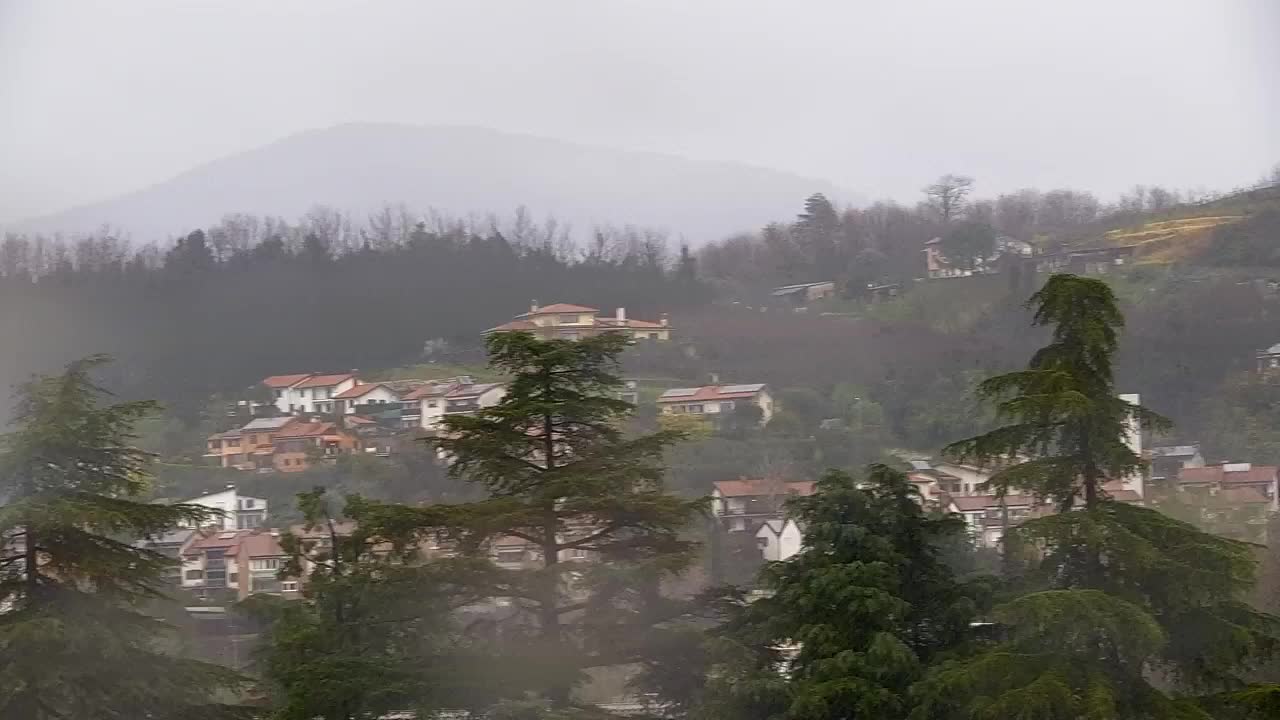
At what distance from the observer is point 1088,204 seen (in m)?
15.7

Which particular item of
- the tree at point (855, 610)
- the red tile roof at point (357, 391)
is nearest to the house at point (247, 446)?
the red tile roof at point (357, 391)

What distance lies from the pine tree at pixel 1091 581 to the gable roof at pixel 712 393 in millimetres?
7180

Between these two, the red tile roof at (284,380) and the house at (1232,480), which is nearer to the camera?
the house at (1232,480)

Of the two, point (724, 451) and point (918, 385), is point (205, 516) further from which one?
point (918, 385)

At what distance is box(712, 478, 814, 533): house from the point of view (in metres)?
7.85

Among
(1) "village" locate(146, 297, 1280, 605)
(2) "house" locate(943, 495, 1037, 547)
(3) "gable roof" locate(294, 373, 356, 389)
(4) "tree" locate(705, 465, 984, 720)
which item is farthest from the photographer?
(3) "gable roof" locate(294, 373, 356, 389)

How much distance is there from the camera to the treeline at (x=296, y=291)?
12.0m

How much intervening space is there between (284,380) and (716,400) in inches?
191

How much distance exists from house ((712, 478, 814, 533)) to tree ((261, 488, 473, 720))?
310 centimetres

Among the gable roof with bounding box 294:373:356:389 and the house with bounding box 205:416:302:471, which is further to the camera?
the gable roof with bounding box 294:373:356:389

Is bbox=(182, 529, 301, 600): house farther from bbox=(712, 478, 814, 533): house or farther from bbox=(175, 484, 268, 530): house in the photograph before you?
bbox=(712, 478, 814, 533): house

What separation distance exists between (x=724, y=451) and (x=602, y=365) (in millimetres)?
5035

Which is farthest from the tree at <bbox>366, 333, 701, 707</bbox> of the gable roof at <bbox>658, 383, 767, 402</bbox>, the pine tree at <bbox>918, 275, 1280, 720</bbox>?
the gable roof at <bbox>658, 383, 767, 402</bbox>

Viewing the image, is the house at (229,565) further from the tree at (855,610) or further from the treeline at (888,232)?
the treeline at (888,232)
